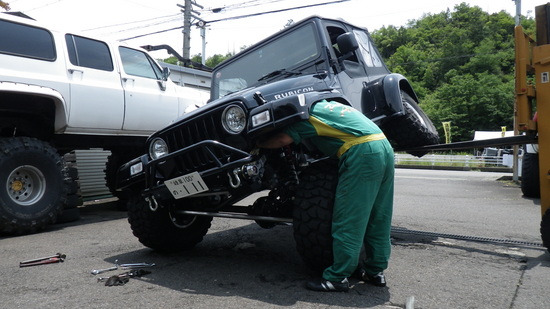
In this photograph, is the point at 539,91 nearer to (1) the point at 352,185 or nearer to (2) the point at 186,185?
(1) the point at 352,185

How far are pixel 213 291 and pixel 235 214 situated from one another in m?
0.86

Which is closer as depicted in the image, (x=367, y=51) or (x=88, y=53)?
(x=367, y=51)

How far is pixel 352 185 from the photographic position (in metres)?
3.02

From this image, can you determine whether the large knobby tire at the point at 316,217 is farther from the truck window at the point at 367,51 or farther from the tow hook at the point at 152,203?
the truck window at the point at 367,51

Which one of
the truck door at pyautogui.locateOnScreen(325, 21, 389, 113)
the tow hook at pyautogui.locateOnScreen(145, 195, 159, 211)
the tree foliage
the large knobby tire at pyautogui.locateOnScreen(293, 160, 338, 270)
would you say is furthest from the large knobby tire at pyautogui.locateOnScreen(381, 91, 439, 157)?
the tree foliage

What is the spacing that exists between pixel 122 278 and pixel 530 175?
7806mm

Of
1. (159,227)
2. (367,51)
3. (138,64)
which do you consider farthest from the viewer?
(138,64)

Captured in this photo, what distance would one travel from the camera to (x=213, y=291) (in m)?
3.15

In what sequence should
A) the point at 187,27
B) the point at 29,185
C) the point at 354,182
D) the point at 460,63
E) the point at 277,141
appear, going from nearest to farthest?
the point at 354,182 < the point at 277,141 < the point at 29,185 < the point at 187,27 < the point at 460,63

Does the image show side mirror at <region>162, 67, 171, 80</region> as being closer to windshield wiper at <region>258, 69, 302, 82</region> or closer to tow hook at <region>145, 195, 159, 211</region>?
windshield wiper at <region>258, 69, 302, 82</region>

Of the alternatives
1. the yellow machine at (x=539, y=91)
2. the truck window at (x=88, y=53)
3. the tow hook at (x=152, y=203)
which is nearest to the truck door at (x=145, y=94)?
the truck window at (x=88, y=53)

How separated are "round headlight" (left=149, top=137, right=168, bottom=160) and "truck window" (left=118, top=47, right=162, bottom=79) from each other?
3.37 m

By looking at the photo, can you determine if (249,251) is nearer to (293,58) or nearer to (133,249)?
(133,249)

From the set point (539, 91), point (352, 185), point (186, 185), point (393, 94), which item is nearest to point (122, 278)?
point (186, 185)
